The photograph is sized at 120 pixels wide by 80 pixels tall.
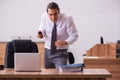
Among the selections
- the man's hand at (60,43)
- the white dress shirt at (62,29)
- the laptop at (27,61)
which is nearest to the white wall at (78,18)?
the white dress shirt at (62,29)

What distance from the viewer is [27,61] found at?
288cm

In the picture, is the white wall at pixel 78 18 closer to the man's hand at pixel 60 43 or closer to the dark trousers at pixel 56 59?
the dark trousers at pixel 56 59

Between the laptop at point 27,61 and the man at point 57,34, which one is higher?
the man at point 57,34

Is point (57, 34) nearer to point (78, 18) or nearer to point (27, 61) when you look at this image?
point (27, 61)

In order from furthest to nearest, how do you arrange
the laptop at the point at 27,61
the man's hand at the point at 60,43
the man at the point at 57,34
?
the man at the point at 57,34 < the man's hand at the point at 60,43 < the laptop at the point at 27,61

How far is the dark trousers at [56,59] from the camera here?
3682 mm

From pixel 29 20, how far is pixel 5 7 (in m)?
0.76

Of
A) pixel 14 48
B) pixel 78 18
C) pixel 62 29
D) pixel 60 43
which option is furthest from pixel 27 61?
pixel 78 18

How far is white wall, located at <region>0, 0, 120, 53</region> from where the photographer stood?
789cm

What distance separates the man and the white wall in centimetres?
415

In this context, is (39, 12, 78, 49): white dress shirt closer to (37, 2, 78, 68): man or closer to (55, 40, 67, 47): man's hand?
(37, 2, 78, 68): man

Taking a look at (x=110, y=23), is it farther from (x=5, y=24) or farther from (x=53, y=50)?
(x=53, y=50)

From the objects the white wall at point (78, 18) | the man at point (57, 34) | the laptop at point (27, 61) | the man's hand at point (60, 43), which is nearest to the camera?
the laptop at point (27, 61)

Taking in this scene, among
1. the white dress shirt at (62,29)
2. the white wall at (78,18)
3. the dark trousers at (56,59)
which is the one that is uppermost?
the white wall at (78,18)
